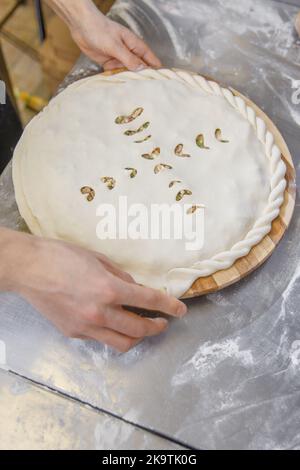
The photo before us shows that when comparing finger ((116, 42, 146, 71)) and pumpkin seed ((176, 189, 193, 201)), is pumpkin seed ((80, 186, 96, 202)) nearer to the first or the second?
pumpkin seed ((176, 189, 193, 201))

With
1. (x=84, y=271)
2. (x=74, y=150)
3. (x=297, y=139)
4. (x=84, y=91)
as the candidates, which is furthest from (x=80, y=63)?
(x=84, y=271)

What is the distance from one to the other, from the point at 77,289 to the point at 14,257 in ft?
0.54

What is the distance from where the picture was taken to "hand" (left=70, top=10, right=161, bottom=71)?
149 cm

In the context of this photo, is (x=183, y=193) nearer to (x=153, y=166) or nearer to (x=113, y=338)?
(x=153, y=166)

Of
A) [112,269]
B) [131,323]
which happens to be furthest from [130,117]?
[131,323]

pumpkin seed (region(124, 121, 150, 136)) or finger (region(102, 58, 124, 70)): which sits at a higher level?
finger (region(102, 58, 124, 70))

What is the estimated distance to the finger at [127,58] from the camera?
4.91ft

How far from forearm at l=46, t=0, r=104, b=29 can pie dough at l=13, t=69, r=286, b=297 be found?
22 centimetres

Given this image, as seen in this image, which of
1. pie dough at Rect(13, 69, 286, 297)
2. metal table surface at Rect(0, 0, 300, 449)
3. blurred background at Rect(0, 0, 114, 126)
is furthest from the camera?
blurred background at Rect(0, 0, 114, 126)

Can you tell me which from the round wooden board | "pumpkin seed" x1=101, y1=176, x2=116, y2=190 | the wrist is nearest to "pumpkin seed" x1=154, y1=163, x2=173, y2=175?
"pumpkin seed" x1=101, y1=176, x2=116, y2=190

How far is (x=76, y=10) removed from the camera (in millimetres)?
1497

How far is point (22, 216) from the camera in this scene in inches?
51.6

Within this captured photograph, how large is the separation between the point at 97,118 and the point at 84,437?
0.84 m

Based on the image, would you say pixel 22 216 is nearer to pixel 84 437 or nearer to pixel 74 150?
pixel 74 150
